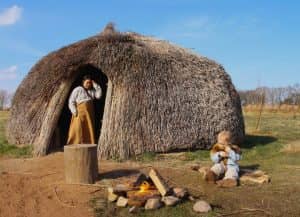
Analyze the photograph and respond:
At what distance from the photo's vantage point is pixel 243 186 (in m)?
7.66

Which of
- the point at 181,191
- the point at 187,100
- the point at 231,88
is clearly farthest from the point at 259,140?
the point at 181,191

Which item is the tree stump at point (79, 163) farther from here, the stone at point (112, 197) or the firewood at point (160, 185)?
the firewood at point (160, 185)

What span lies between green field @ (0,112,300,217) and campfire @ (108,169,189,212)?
4.5 inches

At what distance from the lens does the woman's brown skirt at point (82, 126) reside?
10.8 metres

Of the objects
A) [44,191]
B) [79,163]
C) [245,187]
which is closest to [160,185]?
[79,163]

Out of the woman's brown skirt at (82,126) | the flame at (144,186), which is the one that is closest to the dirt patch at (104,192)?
the flame at (144,186)

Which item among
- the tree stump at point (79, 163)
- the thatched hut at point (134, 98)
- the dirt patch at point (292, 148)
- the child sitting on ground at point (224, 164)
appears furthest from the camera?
the dirt patch at point (292, 148)

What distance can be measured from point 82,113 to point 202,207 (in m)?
5.41

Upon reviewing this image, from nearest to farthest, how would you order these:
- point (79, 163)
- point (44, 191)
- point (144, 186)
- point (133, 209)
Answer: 1. point (133, 209)
2. point (144, 186)
3. point (44, 191)
4. point (79, 163)

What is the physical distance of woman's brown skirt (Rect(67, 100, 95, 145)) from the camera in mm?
10836

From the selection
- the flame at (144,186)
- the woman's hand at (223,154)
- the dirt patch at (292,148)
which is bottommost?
the flame at (144,186)

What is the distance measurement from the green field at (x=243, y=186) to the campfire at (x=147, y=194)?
0.37 ft

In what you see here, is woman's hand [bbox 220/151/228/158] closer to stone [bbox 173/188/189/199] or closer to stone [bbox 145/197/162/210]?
stone [bbox 173/188/189/199]

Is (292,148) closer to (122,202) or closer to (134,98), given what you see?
(134,98)
